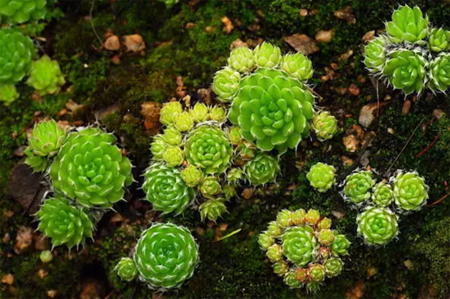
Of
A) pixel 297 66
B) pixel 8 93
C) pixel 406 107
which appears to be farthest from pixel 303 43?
pixel 8 93

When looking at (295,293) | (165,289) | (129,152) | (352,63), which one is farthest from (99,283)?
(352,63)

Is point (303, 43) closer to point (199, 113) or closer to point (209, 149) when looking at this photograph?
point (199, 113)

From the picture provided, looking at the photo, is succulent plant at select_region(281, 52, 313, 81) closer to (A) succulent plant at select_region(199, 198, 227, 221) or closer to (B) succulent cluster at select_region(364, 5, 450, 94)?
(B) succulent cluster at select_region(364, 5, 450, 94)

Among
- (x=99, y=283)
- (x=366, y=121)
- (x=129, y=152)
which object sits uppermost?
(x=366, y=121)

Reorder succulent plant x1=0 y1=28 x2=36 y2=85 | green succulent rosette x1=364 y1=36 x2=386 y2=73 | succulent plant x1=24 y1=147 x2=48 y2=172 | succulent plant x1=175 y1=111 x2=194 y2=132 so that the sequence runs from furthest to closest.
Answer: succulent plant x1=0 y1=28 x2=36 y2=85
succulent plant x1=24 y1=147 x2=48 y2=172
succulent plant x1=175 y1=111 x2=194 y2=132
green succulent rosette x1=364 y1=36 x2=386 y2=73

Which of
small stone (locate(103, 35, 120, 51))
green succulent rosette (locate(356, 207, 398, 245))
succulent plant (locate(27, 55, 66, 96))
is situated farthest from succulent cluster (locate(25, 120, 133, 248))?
green succulent rosette (locate(356, 207, 398, 245))

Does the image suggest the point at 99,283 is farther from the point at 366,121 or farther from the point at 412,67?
the point at 412,67
